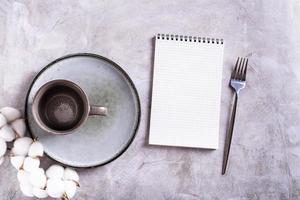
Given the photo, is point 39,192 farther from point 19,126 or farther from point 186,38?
point 186,38

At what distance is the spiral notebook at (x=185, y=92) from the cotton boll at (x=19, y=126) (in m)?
0.23

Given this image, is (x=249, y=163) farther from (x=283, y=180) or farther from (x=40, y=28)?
(x=40, y=28)

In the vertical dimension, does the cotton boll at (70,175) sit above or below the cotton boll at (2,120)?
below

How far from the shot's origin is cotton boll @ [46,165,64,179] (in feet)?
2.44

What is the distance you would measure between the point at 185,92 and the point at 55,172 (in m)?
0.28

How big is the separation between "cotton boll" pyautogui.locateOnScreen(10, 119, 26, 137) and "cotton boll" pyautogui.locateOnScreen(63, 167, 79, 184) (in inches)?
4.0

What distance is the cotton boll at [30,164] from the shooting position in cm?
72

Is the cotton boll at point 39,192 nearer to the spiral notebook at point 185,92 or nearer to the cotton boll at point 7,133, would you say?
the cotton boll at point 7,133

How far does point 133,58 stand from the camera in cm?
82

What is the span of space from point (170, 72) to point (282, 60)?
0.23 meters

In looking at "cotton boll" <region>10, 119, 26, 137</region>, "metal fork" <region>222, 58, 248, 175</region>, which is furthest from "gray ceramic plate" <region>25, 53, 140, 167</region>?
"metal fork" <region>222, 58, 248, 175</region>

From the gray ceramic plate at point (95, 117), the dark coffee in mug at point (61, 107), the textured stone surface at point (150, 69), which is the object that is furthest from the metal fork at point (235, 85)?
the dark coffee in mug at point (61, 107)

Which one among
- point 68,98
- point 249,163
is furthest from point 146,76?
point 249,163

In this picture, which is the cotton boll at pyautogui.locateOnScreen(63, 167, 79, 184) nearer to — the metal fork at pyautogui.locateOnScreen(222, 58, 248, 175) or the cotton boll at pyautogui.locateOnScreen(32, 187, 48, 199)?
the cotton boll at pyautogui.locateOnScreen(32, 187, 48, 199)
